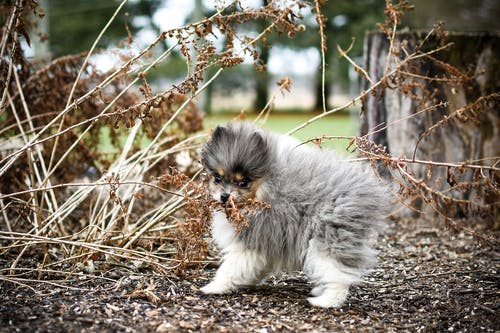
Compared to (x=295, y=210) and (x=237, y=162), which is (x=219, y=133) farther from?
(x=295, y=210)

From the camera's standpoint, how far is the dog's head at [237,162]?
136 inches

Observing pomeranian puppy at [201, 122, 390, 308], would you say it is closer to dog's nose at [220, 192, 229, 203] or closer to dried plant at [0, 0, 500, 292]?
dog's nose at [220, 192, 229, 203]

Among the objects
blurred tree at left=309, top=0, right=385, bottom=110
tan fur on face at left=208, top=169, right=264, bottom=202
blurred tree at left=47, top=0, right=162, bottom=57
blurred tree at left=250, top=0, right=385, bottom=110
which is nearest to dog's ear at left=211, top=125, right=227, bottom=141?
tan fur on face at left=208, top=169, right=264, bottom=202

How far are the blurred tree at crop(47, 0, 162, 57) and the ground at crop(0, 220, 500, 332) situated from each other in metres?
17.8

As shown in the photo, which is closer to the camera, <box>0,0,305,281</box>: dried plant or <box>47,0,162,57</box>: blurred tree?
<box>0,0,305,281</box>: dried plant

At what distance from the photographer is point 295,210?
3533mm

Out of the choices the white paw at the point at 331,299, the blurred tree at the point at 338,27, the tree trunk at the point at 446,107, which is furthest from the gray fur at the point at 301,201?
the blurred tree at the point at 338,27

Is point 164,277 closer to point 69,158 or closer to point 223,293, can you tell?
point 223,293

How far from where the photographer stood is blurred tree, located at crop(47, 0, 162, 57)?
67.2ft

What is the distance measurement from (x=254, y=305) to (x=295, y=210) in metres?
0.64

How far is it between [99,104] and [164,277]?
2.48 m

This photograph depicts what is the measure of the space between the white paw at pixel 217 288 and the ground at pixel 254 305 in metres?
0.05

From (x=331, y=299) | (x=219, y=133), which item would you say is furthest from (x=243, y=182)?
(x=331, y=299)

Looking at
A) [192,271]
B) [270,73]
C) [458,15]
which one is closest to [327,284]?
[192,271]
